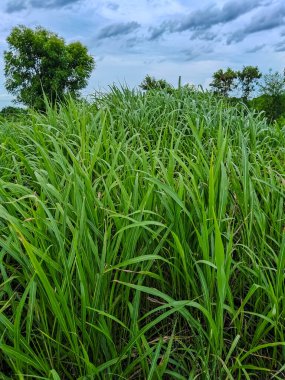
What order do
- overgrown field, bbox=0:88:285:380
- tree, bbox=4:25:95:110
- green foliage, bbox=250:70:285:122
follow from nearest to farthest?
overgrown field, bbox=0:88:285:380
green foliage, bbox=250:70:285:122
tree, bbox=4:25:95:110

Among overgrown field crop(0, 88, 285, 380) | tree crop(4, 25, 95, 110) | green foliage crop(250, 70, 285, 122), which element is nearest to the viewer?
overgrown field crop(0, 88, 285, 380)

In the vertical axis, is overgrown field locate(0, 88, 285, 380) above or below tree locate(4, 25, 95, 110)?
below

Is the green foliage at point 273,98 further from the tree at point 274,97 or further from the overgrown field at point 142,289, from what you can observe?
the overgrown field at point 142,289

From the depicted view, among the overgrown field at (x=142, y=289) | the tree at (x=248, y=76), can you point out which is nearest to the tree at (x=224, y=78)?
the tree at (x=248, y=76)

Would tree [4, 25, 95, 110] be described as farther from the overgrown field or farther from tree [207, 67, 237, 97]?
the overgrown field

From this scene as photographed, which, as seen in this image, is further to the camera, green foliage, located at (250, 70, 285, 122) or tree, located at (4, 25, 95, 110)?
tree, located at (4, 25, 95, 110)

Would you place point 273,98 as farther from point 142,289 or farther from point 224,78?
point 142,289

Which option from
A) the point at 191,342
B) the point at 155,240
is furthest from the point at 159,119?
the point at 191,342

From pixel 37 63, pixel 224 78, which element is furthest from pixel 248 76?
pixel 37 63

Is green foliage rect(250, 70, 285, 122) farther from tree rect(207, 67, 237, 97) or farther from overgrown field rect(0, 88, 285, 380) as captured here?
overgrown field rect(0, 88, 285, 380)

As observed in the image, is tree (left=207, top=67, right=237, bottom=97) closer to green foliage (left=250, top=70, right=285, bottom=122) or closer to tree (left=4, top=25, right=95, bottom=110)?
green foliage (left=250, top=70, right=285, bottom=122)

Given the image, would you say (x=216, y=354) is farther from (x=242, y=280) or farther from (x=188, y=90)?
(x=188, y=90)

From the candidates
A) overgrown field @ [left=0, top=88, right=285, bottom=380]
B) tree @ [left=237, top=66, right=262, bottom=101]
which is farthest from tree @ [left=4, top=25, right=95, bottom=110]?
overgrown field @ [left=0, top=88, right=285, bottom=380]

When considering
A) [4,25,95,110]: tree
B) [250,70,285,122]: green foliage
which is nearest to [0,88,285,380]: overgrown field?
[250,70,285,122]: green foliage
